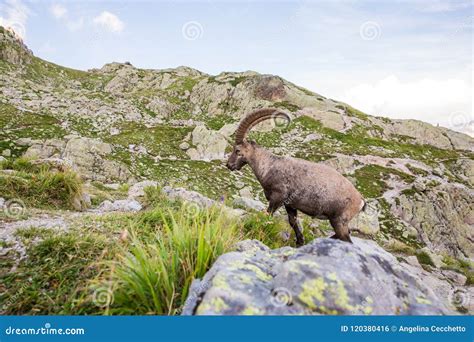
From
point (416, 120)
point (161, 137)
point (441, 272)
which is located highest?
point (416, 120)

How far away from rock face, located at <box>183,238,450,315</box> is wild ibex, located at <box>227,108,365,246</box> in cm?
267

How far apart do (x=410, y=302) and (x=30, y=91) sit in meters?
61.4

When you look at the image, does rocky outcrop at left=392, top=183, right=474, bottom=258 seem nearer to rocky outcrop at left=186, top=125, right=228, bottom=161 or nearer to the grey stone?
rocky outcrop at left=186, top=125, right=228, bottom=161

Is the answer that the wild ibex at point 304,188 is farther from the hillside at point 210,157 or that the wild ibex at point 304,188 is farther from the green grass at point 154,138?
the green grass at point 154,138

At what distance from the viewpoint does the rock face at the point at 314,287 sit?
3342 millimetres

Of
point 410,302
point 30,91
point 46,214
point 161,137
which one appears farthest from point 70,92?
point 410,302

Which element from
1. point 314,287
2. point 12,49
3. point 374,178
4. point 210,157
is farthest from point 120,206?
point 12,49

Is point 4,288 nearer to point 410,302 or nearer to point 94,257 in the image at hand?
point 94,257

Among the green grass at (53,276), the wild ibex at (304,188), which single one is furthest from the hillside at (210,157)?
the wild ibex at (304,188)

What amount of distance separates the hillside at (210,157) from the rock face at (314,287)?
8.51 feet

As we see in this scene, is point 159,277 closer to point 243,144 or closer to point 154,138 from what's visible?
point 243,144

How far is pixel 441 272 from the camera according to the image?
1564cm

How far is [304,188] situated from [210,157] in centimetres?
3109

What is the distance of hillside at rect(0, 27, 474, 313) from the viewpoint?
11445 millimetres
